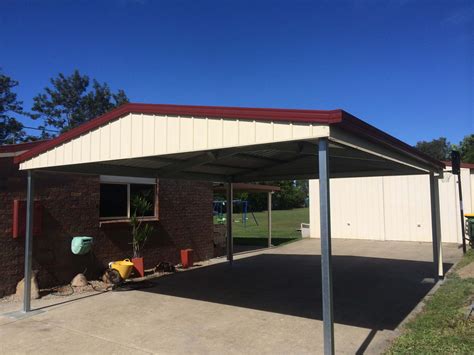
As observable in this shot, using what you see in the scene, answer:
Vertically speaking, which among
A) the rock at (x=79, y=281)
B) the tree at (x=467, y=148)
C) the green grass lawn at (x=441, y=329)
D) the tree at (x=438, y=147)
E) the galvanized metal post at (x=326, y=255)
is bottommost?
Answer: the green grass lawn at (x=441, y=329)

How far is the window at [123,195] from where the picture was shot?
34.4 feet

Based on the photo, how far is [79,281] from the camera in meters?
9.22

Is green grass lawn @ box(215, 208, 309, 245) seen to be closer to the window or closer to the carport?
the window

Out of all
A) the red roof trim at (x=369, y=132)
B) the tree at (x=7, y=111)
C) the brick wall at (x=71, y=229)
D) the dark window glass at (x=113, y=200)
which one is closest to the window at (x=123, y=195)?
the dark window glass at (x=113, y=200)

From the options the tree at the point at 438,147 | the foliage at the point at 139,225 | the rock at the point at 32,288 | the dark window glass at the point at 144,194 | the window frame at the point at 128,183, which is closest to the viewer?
the rock at the point at 32,288

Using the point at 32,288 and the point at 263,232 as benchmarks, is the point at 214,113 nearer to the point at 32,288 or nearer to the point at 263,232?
the point at 32,288

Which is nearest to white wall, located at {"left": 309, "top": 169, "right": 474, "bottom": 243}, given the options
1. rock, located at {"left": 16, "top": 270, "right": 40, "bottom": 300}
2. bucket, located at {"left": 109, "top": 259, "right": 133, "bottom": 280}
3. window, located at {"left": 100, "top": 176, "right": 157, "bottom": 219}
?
window, located at {"left": 100, "top": 176, "right": 157, "bottom": 219}

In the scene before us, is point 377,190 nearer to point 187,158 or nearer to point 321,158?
point 187,158

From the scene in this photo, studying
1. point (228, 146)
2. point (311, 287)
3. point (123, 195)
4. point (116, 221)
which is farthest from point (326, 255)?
point (123, 195)

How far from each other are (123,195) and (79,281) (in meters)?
2.56

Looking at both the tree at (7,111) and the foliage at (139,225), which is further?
the tree at (7,111)

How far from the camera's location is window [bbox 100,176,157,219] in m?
10.5

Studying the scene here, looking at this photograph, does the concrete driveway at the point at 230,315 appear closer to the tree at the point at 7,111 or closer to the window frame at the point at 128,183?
the window frame at the point at 128,183

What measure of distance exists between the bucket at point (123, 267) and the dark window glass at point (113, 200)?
1.35m
